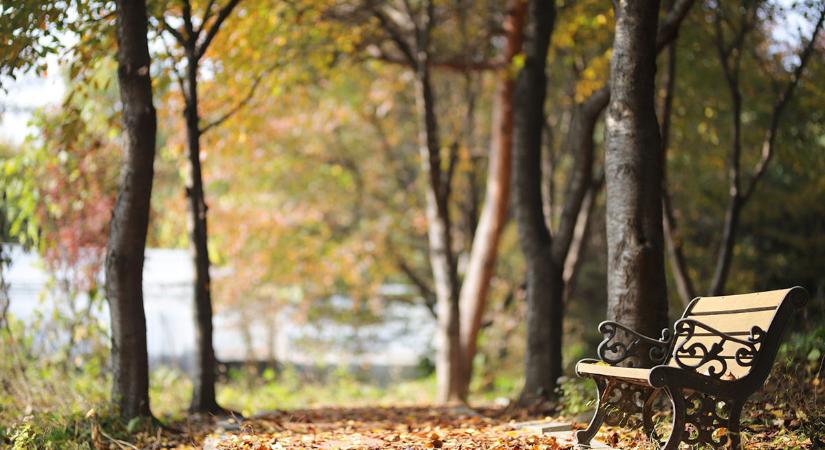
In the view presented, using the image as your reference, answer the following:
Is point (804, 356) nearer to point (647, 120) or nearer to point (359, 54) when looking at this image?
point (647, 120)

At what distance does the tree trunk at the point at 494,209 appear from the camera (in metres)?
12.5

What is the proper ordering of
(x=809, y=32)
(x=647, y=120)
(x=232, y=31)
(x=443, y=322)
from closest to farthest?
(x=647, y=120) < (x=232, y=31) < (x=809, y=32) < (x=443, y=322)

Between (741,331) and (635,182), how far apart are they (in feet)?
5.47

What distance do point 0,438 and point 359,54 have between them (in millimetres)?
7925

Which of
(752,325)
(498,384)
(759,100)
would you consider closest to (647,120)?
(752,325)

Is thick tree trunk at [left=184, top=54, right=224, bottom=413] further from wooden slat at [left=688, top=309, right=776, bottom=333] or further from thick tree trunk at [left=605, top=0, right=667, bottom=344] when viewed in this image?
wooden slat at [left=688, top=309, right=776, bottom=333]

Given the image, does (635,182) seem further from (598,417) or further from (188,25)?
(188,25)

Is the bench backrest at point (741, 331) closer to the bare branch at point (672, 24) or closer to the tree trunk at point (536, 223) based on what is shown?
the bare branch at point (672, 24)

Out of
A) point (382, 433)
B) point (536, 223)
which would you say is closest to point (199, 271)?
point (382, 433)

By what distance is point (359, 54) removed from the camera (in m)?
13.1

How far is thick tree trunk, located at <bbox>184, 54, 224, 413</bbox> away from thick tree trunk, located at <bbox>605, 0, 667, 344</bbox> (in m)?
3.83

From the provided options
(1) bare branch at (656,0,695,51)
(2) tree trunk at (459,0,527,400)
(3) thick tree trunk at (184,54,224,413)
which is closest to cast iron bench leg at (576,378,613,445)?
(1) bare branch at (656,0,695,51)

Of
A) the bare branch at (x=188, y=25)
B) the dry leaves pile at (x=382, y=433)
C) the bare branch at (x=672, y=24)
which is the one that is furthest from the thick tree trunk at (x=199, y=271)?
the bare branch at (x=672, y=24)

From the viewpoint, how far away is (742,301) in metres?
5.38
